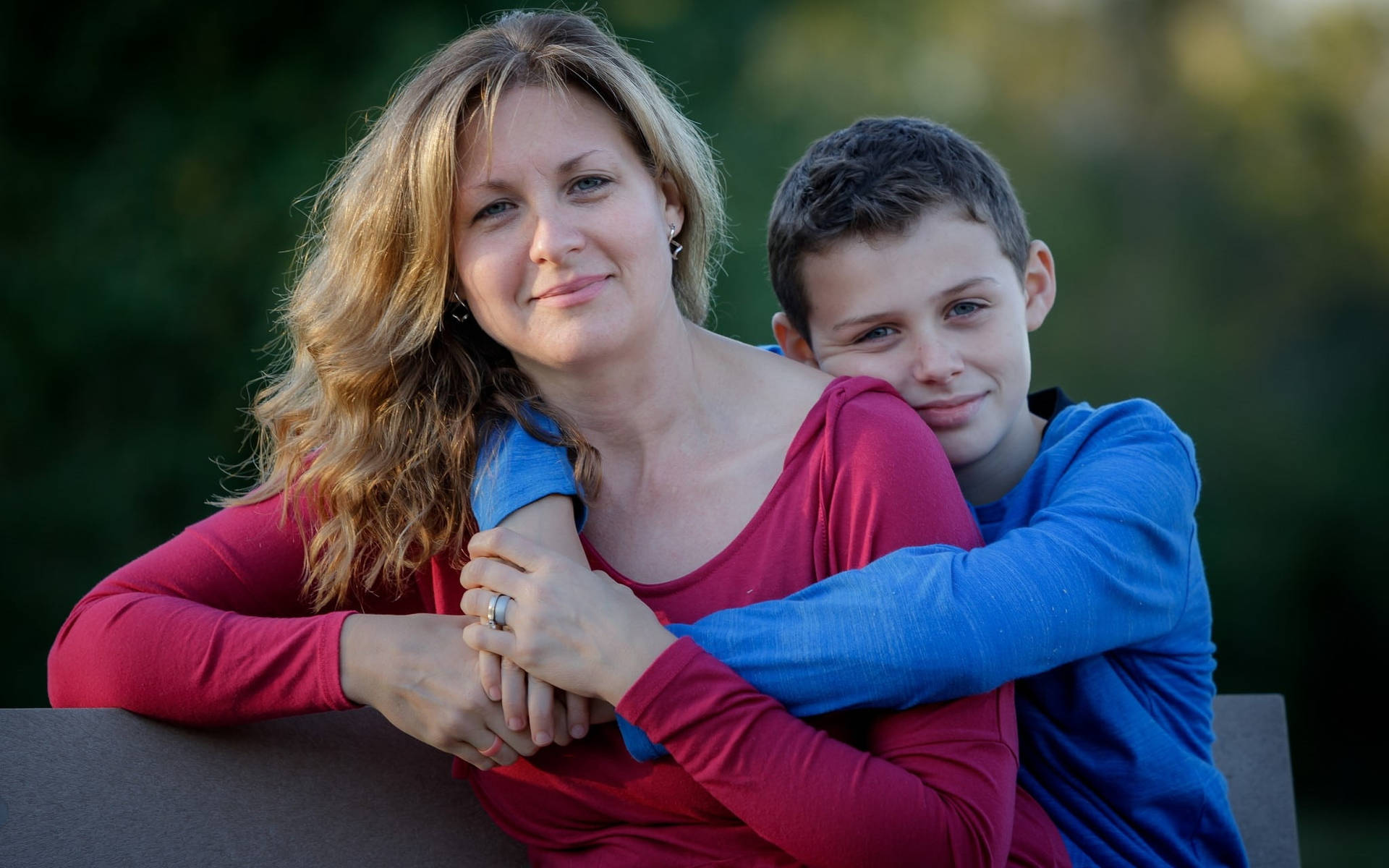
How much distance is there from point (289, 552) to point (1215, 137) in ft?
20.9

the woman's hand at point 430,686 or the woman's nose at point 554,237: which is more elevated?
the woman's nose at point 554,237

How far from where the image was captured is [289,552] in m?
1.91

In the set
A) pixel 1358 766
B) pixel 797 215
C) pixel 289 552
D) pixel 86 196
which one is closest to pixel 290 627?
pixel 289 552

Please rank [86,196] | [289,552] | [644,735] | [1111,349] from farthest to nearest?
1. [1111,349]
2. [86,196]
3. [289,552]
4. [644,735]

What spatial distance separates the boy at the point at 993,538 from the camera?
150cm

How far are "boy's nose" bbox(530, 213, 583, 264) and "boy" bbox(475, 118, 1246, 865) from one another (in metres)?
0.28

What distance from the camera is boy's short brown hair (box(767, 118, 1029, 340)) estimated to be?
2.00 metres

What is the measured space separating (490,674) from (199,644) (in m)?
0.43

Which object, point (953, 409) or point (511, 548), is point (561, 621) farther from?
point (953, 409)

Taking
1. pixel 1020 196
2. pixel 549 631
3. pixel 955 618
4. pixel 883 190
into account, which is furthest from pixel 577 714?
pixel 1020 196

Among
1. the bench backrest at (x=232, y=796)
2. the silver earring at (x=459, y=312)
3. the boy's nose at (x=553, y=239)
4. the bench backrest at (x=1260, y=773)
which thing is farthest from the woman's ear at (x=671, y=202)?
the bench backrest at (x=1260, y=773)

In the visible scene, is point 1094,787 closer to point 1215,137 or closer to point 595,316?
point 595,316

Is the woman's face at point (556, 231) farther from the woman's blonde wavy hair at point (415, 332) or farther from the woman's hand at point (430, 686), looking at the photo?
the woman's hand at point (430, 686)

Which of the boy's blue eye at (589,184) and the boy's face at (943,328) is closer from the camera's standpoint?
the boy's blue eye at (589,184)
